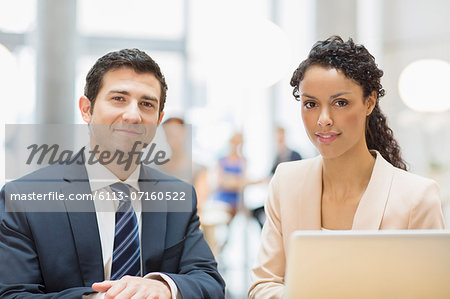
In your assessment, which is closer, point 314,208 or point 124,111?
point 124,111

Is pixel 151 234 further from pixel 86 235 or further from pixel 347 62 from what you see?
pixel 347 62

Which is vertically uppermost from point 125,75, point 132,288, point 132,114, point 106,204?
point 125,75

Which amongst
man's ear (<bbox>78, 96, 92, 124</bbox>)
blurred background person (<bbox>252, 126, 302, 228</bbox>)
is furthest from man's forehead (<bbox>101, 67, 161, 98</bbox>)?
blurred background person (<bbox>252, 126, 302, 228</bbox>)

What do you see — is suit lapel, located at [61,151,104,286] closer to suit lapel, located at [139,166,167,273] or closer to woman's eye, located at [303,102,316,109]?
suit lapel, located at [139,166,167,273]

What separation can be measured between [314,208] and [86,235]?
797mm

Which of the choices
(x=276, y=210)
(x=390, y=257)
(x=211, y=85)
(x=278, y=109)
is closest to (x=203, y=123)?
(x=211, y=85)

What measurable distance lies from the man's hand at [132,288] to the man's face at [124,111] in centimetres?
45

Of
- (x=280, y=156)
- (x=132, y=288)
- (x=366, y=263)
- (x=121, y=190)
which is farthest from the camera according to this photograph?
(x=280, y=156)

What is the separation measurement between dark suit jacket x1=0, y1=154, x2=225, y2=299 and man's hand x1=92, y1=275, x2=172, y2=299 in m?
0.06

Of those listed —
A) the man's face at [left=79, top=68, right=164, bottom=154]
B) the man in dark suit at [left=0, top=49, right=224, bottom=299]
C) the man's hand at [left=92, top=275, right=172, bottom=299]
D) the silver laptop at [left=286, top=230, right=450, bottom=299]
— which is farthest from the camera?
the man's face at [left=79, top=68, right=164, bottom=154]

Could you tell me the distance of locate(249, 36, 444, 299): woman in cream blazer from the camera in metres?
1.79

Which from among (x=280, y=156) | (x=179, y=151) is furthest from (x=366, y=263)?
(x=280, y=156)

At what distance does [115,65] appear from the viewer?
182cm

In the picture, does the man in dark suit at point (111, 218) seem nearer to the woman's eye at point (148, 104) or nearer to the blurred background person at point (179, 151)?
the woman's eye at point (148, 104)
